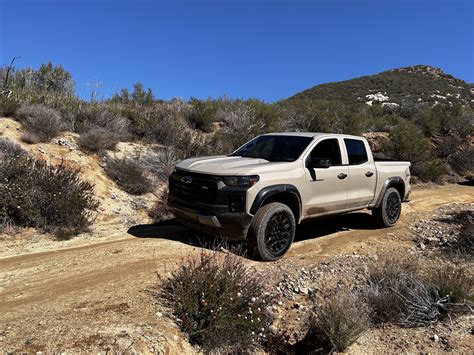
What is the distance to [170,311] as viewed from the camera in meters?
4.29

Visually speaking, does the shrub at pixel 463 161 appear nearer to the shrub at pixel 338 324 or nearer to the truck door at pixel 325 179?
the truck door at pixel 325 179

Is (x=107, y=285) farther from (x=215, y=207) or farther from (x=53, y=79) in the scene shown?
(x=53, y=79)

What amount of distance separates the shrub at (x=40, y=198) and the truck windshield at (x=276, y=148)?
3.28m

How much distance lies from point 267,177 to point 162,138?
732 cm

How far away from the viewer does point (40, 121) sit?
33.7 ft

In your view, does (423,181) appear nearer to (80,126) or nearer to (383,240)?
(383,240)

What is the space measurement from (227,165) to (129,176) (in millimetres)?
4361

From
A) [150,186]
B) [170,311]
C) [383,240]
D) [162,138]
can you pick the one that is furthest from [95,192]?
[383,240]

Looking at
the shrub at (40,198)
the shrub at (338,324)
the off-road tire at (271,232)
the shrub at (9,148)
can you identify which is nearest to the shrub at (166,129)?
the shrub at (9,148)

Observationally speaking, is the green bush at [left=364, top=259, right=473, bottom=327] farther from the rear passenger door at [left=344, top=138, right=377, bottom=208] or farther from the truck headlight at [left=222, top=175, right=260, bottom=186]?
the rear passenger door at [left=344, top=138, right=377, bottom=208]

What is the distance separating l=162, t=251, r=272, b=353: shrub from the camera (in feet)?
13.4

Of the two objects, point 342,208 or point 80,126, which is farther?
point 80,126

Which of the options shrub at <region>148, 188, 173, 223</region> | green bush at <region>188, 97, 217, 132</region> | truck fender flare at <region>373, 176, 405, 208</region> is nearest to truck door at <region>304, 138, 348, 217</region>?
truck fender flare at <region>373, 176, 405, 208</region>

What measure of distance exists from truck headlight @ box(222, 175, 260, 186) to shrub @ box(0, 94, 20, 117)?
25.8 ft
